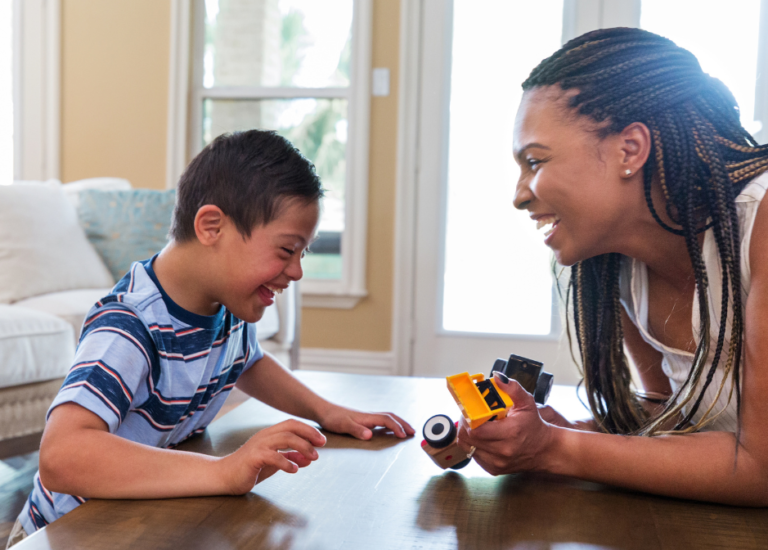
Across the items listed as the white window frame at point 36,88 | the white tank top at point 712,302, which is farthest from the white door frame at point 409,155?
the white tank top at point 712,302

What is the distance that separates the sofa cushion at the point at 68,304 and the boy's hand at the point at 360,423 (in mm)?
1174

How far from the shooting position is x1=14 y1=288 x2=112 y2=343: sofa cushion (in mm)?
1859

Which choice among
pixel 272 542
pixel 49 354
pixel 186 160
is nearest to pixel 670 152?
pixel 272 542

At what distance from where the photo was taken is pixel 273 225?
2.85ft

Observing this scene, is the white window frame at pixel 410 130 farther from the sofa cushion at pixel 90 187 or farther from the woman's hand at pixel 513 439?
the woman's hand at pixel 513 439

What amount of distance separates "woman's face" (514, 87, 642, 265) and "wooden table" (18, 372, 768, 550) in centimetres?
33

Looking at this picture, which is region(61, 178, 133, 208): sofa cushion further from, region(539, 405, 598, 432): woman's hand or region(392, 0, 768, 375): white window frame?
region(539, 405, 598, 432): woman's hand

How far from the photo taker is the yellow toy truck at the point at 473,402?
2.20 feet

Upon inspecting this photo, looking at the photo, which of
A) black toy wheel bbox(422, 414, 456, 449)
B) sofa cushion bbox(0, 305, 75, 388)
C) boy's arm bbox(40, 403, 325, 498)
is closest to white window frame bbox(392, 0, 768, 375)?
sofa cushion bbox(0, 305, 75, 388)

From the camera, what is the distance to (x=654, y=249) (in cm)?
91

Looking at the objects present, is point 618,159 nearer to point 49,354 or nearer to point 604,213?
point 604,213

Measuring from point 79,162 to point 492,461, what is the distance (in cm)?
323

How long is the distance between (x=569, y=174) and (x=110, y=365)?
0.59 meters

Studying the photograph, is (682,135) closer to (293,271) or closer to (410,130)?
(293,271)
